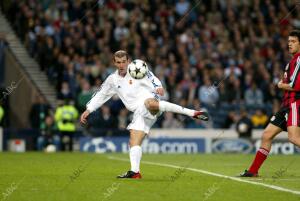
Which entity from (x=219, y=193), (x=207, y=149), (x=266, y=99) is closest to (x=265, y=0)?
(x=266, y=99)

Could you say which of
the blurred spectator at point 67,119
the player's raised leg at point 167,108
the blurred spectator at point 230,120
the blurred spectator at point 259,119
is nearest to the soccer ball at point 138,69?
the player's raised leg at point 167,108

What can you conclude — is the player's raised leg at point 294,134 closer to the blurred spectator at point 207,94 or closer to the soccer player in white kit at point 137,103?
the soccer player in white kit at point 137,103

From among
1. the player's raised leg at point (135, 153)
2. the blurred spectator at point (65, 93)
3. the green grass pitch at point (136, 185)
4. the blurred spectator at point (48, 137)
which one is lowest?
the green grass pitch at point (136, 185)

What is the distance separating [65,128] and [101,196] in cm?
1520

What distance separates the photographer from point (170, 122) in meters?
27.1

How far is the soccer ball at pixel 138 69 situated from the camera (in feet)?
43.9

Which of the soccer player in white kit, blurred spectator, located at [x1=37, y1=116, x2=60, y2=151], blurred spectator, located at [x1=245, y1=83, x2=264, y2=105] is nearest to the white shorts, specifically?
the soccer player in white kit

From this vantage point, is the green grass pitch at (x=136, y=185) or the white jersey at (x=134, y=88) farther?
the white jersey at (x=134, y=88)

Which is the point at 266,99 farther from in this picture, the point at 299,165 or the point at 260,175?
the point at 260,175

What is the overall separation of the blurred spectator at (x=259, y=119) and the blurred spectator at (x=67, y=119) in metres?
5.74

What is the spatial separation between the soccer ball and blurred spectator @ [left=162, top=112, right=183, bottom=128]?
1341 centimetres

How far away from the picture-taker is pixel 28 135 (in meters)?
26.5

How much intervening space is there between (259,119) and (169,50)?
389 cm

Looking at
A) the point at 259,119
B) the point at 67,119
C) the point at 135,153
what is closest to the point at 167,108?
the point at 135,153
